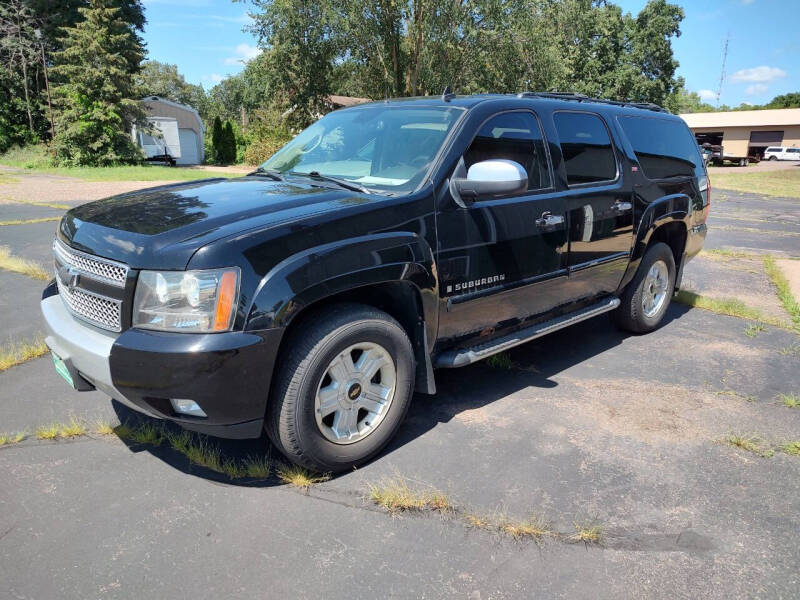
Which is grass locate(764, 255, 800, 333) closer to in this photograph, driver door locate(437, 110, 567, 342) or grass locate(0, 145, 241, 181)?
driver door locate(437, 110, 567, 342)

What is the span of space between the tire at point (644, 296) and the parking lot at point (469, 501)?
81 centimetres

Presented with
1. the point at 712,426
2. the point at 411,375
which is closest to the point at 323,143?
the point at 411,375

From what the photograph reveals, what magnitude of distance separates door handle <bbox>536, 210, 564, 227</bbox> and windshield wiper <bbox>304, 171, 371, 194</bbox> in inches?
49.3

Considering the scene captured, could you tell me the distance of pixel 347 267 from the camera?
291 cm

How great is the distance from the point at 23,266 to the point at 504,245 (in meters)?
6.04

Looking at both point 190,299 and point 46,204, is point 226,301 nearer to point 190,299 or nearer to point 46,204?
point 190,299

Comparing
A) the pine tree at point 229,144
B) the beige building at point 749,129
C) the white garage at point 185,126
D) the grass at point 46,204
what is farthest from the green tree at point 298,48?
the beige building at point 749,129

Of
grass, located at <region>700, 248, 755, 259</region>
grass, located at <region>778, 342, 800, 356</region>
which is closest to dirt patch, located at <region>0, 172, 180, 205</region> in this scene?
grass, located at <region>700, 248, 755, 259</region>

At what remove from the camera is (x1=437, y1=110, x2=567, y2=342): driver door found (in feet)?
11.5

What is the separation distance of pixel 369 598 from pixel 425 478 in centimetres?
87

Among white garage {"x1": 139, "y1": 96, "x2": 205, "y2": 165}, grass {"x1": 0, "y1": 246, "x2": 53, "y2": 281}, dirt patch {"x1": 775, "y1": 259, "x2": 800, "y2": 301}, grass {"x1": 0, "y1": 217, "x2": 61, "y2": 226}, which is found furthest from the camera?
white garage {"x1": 139, "y1": 96, "x2": 205, "y2": 165}

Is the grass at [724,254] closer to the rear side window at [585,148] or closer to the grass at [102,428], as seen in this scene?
the rear side window at [585,148]

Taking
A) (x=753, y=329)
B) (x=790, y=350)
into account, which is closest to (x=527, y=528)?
(x=790, y=350)

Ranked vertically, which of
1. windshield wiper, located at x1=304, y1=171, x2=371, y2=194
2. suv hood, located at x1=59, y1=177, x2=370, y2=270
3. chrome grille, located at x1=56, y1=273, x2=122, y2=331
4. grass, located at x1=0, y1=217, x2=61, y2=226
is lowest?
grass, located at x1=0, y1=217, x2=61, y2=226
